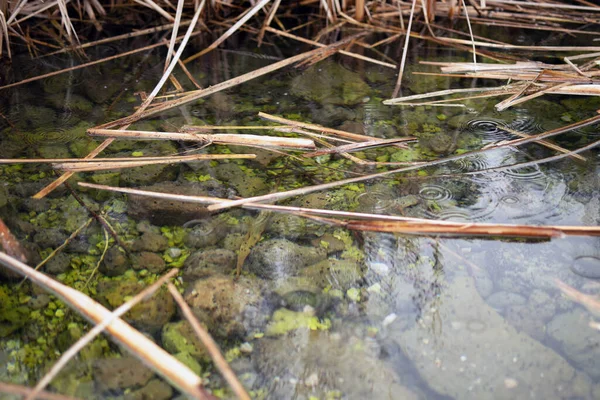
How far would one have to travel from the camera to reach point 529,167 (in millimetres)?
2461

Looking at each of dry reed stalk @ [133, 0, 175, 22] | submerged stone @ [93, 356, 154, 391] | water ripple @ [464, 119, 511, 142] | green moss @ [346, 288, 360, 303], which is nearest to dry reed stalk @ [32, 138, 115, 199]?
submerged stone @ [93, 356, 154, 391]

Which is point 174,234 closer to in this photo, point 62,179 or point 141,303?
point 141,303

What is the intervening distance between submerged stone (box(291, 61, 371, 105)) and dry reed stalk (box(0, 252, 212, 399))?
178 centimetres

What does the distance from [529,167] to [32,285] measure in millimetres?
2004

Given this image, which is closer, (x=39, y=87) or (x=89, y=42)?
(x=39, y=87)

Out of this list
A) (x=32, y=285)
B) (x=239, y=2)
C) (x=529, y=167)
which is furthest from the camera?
(x=239, y=2)

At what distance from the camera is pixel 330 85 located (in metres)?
3.28

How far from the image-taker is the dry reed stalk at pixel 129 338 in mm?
1424

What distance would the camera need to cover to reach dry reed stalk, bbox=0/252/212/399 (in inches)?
56.1

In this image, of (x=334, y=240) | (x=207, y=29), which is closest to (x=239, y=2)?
(x=207, y=29)

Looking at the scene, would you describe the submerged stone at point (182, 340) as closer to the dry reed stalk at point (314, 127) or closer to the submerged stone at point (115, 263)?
the submerged stone at point (115, 263)

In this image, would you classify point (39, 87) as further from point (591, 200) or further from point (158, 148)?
point (591, 200)

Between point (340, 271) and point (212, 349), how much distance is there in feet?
1.96

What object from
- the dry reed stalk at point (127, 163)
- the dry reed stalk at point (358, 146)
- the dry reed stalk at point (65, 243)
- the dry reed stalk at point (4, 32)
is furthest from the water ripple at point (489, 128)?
the dry reed stalk at point (4, 32)
